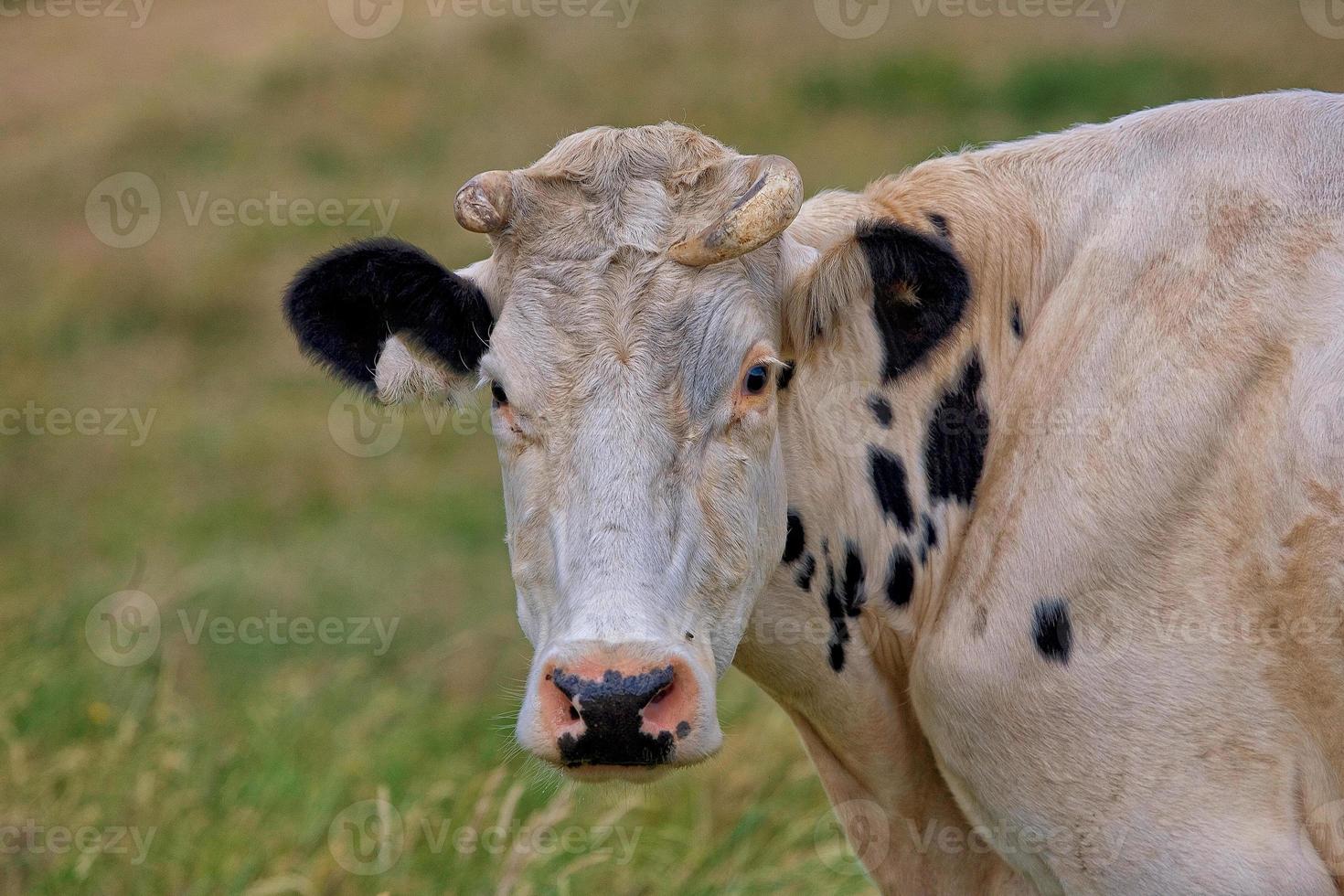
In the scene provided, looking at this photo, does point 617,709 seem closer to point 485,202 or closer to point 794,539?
point 794,539

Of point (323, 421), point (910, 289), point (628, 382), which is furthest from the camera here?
point (323, 421)

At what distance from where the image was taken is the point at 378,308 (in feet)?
14.2

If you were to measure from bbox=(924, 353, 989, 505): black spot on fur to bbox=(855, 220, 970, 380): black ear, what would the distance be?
0.17m

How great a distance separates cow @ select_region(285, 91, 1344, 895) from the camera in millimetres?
3518

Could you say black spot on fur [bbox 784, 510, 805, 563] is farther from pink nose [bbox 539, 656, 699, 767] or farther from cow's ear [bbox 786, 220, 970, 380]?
pink nose [bbox 539, 656, 699, 767]

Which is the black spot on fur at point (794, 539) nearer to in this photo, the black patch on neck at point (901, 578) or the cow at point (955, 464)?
the cow at point (955, 464)

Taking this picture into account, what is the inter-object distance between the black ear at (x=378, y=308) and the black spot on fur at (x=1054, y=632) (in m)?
1.85

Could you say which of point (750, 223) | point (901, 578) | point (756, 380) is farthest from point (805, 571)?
point (750, 223)

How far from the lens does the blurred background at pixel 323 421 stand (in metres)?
6.29

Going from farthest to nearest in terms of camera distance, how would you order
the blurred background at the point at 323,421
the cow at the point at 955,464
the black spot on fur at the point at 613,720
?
1. the blurred background at the point at 323,421
2. the cow at the point at 955,464
3. the black spot on fur at the point at 613,720

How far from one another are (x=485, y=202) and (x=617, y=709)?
155 centimetres

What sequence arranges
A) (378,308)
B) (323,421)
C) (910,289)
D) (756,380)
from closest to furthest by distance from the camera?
(756,380) → (910,289) → (378,308) → (323,421)

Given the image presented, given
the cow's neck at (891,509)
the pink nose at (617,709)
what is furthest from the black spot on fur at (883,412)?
the pink nose at (617,709)

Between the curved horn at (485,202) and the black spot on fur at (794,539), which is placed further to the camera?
the black spot on fur at (794,539)
